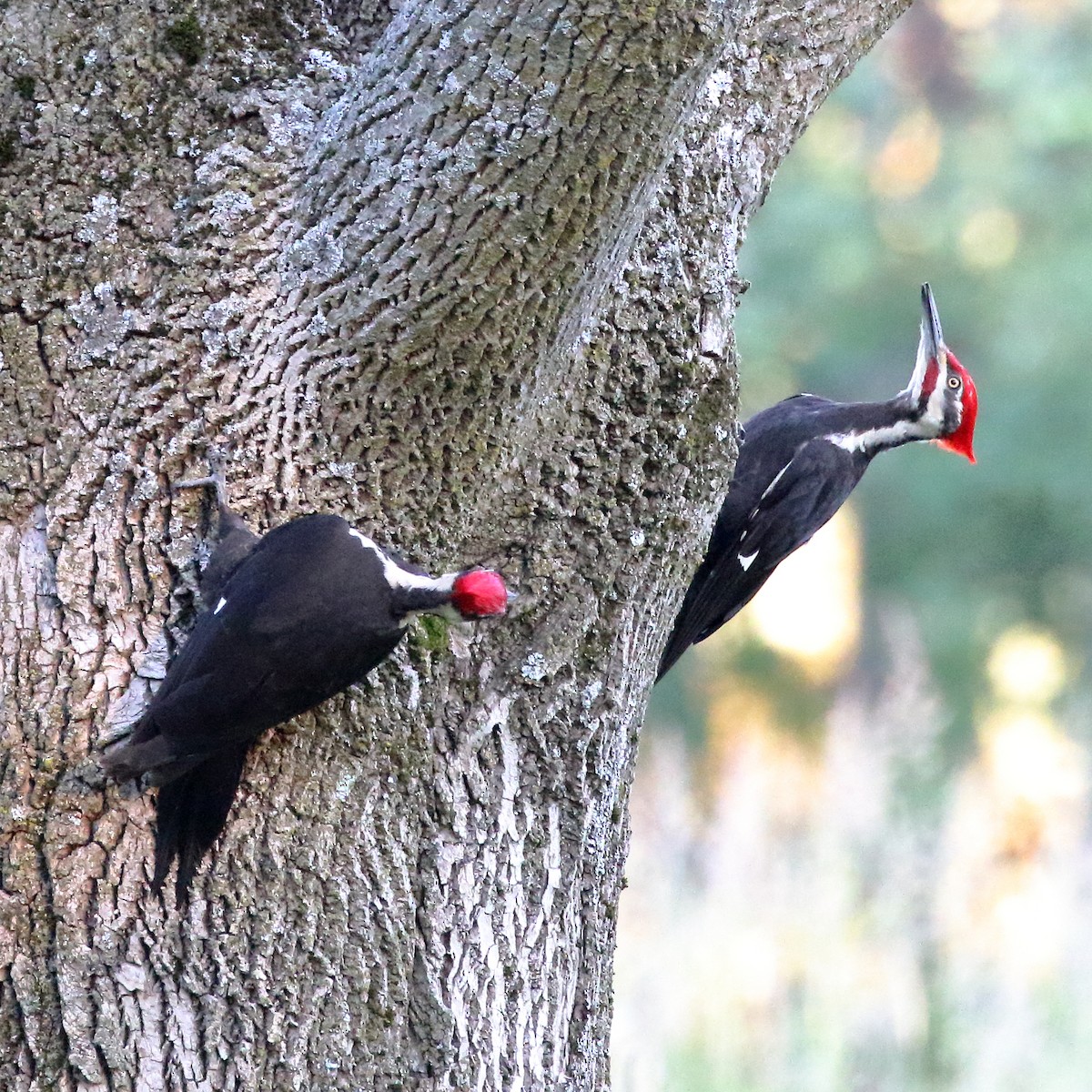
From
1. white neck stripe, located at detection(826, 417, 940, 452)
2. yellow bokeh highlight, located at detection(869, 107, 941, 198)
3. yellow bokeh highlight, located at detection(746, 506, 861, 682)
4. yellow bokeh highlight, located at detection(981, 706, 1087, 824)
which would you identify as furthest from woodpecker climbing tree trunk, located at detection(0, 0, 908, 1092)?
yellow bokeh highlight, located at detection(869, 107, 941, 198)

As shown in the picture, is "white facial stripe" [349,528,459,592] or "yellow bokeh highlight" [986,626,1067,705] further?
"yellow bokeh highlight" [986,626,1067,705]

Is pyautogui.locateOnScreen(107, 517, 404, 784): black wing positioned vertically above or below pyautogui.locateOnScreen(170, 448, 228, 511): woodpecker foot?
below

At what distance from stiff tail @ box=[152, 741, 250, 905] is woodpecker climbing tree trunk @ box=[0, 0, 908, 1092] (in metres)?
0.04

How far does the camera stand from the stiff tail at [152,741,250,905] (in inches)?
81.7

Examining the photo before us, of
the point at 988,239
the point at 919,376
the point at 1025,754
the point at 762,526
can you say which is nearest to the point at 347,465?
the point at 762,526

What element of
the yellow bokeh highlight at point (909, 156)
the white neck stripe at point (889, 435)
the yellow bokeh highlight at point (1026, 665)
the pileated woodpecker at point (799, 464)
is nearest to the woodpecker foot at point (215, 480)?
the pileated woodpecker at point (799, 464)

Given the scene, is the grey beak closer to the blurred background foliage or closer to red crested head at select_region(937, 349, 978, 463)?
red crested head at select_region(937, 349, 978, 463)

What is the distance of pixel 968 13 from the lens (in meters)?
10.5

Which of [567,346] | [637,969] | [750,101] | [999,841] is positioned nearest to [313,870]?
[567,346]

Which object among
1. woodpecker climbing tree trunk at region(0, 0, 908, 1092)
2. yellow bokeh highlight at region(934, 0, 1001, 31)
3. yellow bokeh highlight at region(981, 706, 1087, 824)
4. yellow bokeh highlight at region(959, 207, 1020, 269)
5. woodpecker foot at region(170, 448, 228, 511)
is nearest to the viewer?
woodpecker climbing tree trunk at region(0, 0, 908, 1092)

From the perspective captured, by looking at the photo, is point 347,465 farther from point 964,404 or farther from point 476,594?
point 964,404

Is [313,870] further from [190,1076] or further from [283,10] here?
[283,10]

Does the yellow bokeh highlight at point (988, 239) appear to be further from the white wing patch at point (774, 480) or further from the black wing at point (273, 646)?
the black wing at point (273, 646)

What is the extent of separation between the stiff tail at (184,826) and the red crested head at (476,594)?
435 millimetres
